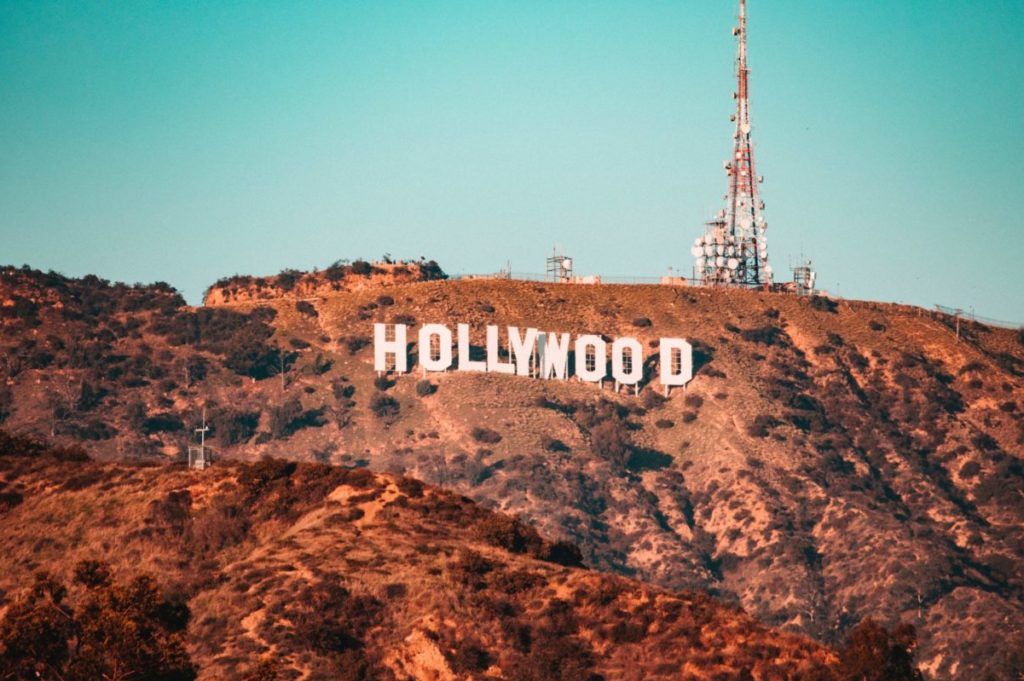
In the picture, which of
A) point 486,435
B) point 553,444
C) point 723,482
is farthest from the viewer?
point 553,444

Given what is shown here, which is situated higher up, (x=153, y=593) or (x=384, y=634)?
(x=153, y=593)

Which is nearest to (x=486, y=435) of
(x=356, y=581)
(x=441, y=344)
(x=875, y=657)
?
(x=441, y=344)

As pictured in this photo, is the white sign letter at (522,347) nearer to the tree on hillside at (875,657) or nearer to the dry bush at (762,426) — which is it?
the dry bush at (762,426)

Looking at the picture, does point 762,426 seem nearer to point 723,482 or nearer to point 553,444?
point 723,482

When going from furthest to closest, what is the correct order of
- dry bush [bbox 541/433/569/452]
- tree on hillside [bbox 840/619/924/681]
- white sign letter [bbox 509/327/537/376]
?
white sign letter [bbox 509/327/537/376], dry bush [bbox 541/433/569/452], tree on hillside [bbox 840/619/924/681]

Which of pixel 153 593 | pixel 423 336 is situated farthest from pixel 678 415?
pixel 153 593

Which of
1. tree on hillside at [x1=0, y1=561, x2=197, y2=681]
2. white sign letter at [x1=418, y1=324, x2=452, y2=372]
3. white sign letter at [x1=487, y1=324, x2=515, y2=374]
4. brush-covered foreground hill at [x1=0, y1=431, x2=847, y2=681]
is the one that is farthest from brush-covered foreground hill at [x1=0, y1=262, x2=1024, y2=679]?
tree on hillside at [x1=0, y1=561, x2=197, y2=681]

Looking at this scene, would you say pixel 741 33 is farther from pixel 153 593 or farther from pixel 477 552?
pixel 153 593

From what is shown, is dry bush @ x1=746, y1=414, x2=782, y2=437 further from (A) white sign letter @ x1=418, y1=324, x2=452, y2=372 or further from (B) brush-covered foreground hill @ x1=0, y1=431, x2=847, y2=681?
(B) brush-covered foreground hill @ x1=0, y1=431, x2=847, y2=681
